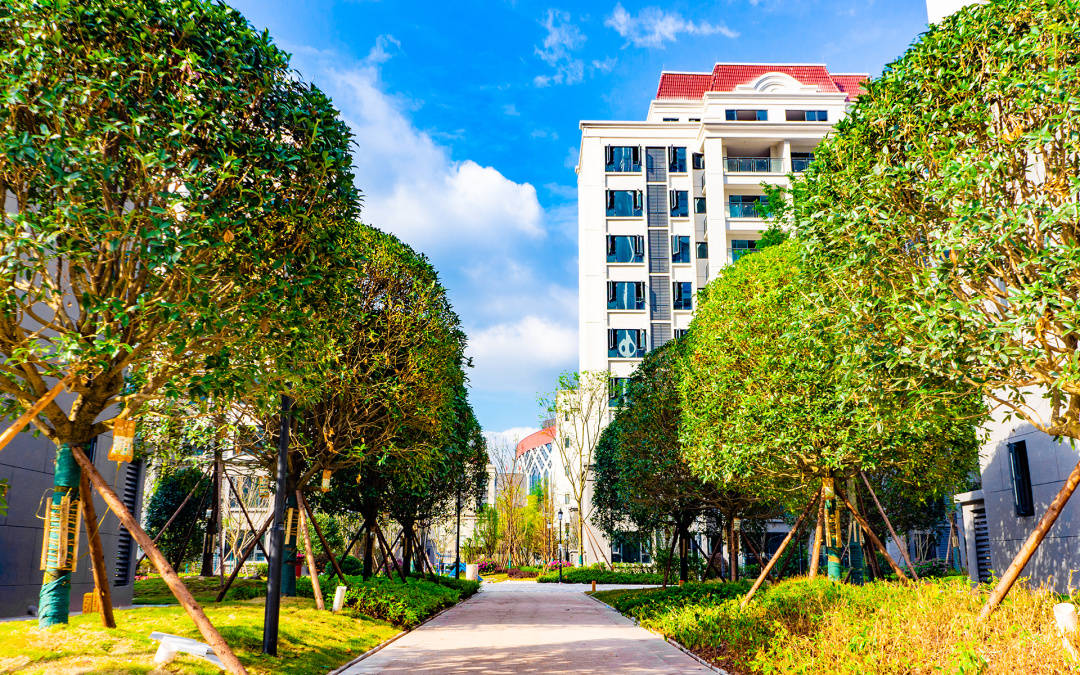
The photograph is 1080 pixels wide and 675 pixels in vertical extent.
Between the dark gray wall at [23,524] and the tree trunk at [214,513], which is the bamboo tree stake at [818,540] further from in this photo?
the tree trunk at [214,513]

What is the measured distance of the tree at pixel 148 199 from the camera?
313 inches

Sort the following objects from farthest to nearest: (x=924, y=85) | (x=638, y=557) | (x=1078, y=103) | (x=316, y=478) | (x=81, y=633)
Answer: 1. (x=638, y=557)
2. (x=316, y=478)
3. (x=924, y=85)
4. (x=81, y=633)
5. (x=1078, y=103)

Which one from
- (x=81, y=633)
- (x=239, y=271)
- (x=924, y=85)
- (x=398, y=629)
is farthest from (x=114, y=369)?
(x=924, y=85)

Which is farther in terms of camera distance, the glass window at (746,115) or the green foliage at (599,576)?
the glass window at (746,115)

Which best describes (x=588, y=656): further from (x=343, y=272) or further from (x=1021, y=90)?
(x=1021, y=90)

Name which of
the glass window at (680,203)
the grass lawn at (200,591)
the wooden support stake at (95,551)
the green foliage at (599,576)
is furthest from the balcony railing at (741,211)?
the wooden support stake at (95,551)

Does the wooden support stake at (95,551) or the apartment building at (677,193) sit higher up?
the apartment building at (677,193)

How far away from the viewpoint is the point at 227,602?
17.2 m

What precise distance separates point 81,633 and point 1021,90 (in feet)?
43.6

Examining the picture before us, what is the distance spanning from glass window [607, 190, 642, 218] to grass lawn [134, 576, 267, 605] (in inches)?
1523

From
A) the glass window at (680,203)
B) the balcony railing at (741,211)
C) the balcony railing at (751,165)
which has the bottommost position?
the balcony railing at (741,211)

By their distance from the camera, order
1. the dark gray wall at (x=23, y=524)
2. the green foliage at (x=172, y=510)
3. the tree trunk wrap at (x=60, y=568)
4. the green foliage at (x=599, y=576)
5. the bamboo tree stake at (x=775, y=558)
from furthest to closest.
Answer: the green foliage at (x=599, y=576) < the green foliage at (x=172, y=510) < the bamboo tree stake at (x=775, y=558) < the dark gray wall at (x=23, y=524) < the tree trunk wrap at (x=60, y=568)

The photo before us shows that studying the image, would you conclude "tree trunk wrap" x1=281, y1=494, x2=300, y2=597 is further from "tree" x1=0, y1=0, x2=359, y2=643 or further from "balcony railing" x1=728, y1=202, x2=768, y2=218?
"balcony railing" x1=728, y1=202, x2=768, y2=218

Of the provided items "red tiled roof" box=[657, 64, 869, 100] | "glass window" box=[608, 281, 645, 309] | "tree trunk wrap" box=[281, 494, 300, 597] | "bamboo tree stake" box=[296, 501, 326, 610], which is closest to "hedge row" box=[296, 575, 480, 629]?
"tree trunk wrap" box=[281, 494, 300, 597]
